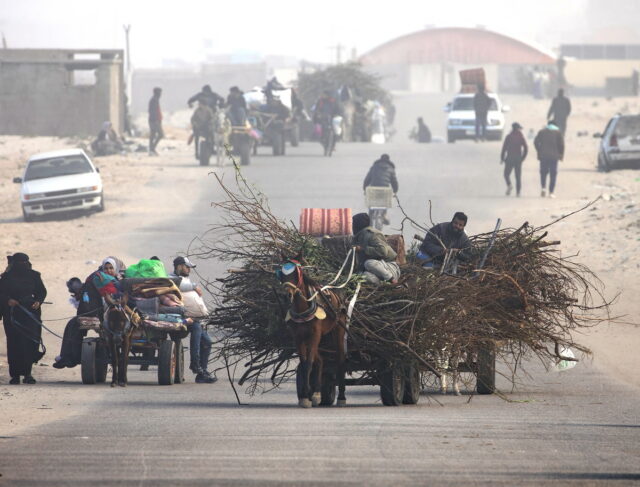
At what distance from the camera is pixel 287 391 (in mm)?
15133

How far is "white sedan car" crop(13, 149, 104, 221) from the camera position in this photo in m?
30.4

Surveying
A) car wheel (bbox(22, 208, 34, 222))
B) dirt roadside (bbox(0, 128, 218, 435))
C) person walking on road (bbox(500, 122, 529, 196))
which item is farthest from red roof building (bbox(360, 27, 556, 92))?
car wheel (bbox(22, 208, 34, 222))

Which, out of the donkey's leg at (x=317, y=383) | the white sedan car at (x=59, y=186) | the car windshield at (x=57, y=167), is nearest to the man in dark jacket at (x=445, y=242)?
the donkey's leg at (x=317, y=383)

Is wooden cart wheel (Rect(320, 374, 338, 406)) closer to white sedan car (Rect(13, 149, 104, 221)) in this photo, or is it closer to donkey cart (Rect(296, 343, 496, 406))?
donkey cart (Rect(296, 343, 496, 406))

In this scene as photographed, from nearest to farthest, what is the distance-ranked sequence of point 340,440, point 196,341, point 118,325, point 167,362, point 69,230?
point 340,440 → point 118,325 → point 167,362 → point 196,341 → point 69,230

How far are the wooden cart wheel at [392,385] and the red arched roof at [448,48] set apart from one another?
98729 mm

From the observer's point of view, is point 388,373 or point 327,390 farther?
point 327,390

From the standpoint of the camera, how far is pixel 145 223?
2989 cm

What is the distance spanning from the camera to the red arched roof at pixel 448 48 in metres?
111

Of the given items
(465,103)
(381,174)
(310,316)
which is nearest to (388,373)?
(310,316)

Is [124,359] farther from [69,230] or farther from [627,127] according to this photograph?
[627,127]

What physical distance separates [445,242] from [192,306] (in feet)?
10.9

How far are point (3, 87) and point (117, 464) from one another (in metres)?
44.5

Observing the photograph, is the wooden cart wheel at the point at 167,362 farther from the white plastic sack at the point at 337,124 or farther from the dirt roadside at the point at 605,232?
the white plastic sack at the point at 337,124
